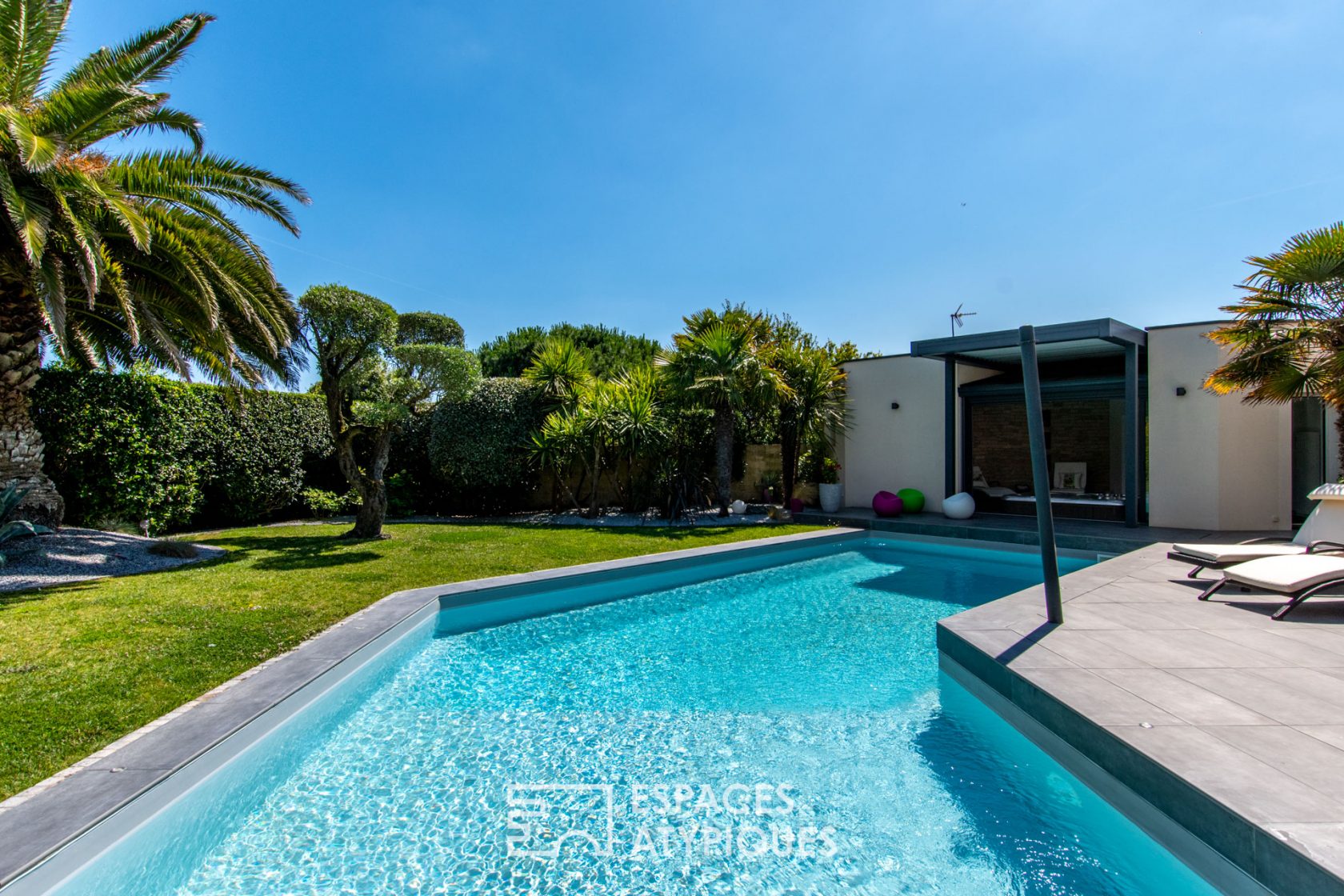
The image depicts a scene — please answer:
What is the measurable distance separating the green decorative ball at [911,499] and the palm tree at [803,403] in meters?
2.23

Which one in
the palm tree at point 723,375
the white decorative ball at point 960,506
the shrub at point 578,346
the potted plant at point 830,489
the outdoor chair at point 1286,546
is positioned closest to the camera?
the outdoor chair at point 1286,546

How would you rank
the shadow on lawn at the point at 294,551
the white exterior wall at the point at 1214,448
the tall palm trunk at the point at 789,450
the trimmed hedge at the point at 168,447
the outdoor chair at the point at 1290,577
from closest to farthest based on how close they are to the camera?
the outdoor chair at the point at 1290,577 < the shadow on lawn at the point at 294,551 < the trimmed hedge at the point at 168,447 < the white exterior wall at the point at 1214,448 < the tall palm trunk at the point at 789,450

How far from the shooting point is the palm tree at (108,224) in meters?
6.27

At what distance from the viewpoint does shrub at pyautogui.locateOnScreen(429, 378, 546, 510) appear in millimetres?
13969

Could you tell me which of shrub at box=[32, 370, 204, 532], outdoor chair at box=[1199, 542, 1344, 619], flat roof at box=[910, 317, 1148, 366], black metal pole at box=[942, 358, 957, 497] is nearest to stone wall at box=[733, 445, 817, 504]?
black metal pole at box=[942, 358, 957, 497]

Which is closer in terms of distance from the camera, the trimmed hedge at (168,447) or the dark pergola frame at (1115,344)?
the trimmed hedge at (168,447)

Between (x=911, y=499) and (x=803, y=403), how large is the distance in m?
3.24

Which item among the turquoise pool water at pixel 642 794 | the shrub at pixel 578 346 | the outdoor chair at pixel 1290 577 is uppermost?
the shrub at pixel 578 346

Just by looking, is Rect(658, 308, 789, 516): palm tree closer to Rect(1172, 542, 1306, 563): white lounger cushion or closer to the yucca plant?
Rect(1172, 542, 1306, 563): white lounger cushion

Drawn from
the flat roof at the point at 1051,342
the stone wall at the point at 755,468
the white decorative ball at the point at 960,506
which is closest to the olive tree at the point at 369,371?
the stone wall at the point at 755,468

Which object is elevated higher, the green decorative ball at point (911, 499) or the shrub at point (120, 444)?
the shrub at point (120, 444)

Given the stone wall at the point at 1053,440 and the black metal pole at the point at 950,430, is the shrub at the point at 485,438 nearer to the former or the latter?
the black metal pole at the point at 950,430

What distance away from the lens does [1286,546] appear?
6.80m

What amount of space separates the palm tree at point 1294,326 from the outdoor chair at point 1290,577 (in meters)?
4.11
